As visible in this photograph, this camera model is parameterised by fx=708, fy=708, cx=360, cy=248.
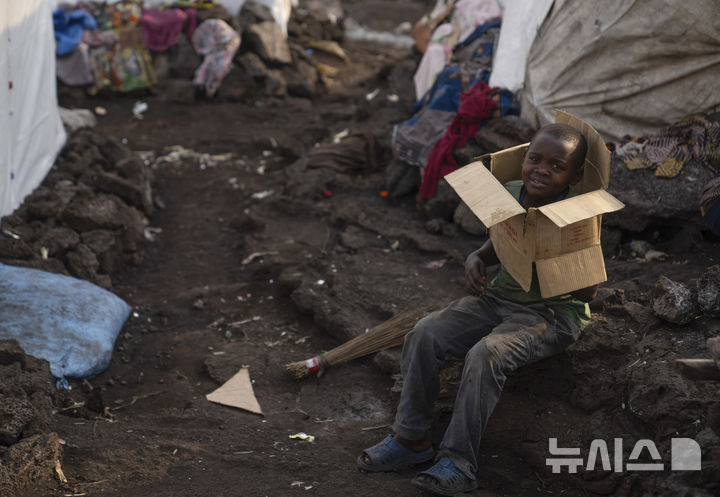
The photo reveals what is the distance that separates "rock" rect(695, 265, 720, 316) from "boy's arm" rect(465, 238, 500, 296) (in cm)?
93

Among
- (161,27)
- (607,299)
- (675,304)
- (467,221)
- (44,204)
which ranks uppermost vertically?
(675,304)

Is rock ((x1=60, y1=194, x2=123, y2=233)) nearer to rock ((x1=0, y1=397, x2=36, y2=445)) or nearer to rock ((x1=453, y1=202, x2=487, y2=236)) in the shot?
rock ((x1=0, y1=397, x2=36, y2=445))

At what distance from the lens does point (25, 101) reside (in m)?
5.91

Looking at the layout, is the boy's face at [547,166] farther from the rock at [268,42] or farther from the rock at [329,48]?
the rock at [329,48]

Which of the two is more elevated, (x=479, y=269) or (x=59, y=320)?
(x=479, y=269)

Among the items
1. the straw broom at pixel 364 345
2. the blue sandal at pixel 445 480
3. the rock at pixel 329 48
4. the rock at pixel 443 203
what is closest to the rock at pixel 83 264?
the straw broom at pixel 364 345

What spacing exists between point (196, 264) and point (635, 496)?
400cm

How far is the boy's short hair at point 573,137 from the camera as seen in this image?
281 centimetres

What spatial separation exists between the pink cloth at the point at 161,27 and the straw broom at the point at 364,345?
7.43 m

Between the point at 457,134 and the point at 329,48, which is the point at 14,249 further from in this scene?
the point at 329,48

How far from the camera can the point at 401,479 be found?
2.93m

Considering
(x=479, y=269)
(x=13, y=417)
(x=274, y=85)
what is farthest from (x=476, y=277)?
(x=274, y=85)

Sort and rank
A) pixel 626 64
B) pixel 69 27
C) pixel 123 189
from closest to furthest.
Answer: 1. pixel 626 64
2. pixel 123 189
3. pixel 69 27

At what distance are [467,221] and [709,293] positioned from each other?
2.65m
